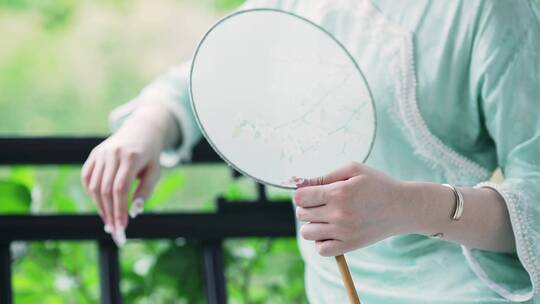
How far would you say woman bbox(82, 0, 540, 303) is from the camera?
105 cm

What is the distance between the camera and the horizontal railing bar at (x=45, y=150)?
52.4 inches

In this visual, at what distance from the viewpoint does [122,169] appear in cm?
116

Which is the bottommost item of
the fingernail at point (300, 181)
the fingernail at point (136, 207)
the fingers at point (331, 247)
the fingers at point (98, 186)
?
the fingers at point (331, 247)

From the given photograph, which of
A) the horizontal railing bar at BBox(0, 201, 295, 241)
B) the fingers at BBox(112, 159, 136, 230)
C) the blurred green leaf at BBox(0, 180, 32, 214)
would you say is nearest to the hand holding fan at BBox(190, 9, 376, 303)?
the fingers at BBox(112, 159, 136, 230)

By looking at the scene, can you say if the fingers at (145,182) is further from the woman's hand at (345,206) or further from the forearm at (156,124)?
the woman's hand at (345,206)

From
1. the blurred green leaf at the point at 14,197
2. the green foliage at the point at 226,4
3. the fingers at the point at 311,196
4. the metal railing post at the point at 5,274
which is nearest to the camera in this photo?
the fingers at the point at 311,196

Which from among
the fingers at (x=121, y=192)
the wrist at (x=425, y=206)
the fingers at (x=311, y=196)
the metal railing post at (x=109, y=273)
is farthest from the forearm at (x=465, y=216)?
the metal railing post at (x=109, y=273)

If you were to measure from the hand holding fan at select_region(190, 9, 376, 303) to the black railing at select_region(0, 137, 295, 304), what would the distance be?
0.38 m

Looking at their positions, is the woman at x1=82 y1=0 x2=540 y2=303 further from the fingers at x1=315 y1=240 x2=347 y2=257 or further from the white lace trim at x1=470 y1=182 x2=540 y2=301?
the fingers at x1=315 y1=240 x2=347 y2=257

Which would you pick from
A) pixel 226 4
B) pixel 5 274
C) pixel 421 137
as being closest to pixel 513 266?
pixel 421 137

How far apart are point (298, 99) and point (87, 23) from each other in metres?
1.94

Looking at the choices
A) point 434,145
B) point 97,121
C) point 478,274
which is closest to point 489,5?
point 434,145

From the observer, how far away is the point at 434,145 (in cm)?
114

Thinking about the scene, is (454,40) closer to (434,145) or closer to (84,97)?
(434,145)
